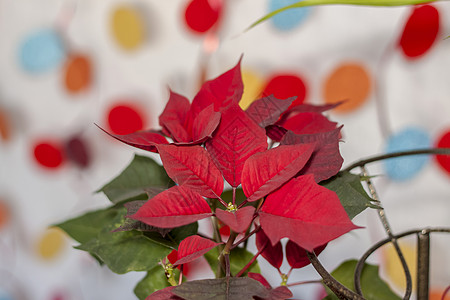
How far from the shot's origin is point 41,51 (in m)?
0.96

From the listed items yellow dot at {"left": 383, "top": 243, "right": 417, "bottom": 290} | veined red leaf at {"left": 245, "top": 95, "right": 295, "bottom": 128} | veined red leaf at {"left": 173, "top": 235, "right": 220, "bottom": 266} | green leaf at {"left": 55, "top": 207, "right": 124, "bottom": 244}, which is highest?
veined red leaf at {"left": 245, "top": 95, "right": 295, "bottom": 128}

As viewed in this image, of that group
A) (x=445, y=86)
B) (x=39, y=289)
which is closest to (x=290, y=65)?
(x=445, y=86)

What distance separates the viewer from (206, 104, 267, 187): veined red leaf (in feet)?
1.11

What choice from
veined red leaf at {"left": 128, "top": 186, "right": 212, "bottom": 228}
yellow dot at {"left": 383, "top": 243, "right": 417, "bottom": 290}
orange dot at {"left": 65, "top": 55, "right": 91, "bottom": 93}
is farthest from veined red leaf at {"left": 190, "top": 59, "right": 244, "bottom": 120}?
orange dot at {"left": 65, "top": 55, "right": 91, "bottom": 93}

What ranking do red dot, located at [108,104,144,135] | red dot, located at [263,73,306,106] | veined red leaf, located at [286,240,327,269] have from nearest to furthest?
veined red leaf, located at [286,240,327,269]
red dot, located at [263,73,306,106]
red dot, located at [108,104,144,135]

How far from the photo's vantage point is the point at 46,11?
0.95 metres

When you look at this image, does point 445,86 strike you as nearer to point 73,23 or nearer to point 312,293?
point 312,293

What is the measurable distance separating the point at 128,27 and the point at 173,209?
0.66 metres

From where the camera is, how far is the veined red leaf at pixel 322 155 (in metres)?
0.34

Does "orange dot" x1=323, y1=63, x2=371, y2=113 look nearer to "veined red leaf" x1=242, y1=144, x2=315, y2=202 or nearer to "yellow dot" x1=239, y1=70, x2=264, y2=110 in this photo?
→ "yellow dot" x1=239, y1=70, x2=264, y2=110

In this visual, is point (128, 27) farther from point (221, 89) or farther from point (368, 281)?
point (368, 281)

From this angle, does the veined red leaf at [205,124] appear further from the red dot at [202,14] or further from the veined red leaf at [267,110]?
the red dot at [202,14]

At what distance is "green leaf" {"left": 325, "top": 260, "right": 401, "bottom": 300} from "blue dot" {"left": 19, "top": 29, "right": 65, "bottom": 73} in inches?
29.5

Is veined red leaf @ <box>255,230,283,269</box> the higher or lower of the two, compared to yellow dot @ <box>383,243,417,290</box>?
higher
